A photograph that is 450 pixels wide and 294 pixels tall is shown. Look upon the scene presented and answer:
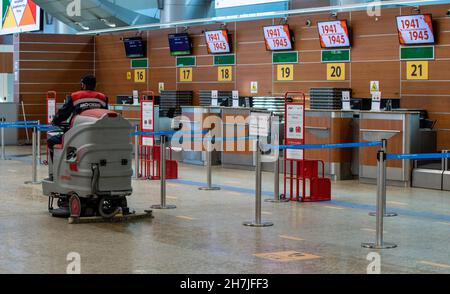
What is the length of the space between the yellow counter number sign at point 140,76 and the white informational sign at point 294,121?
1053 centimetres

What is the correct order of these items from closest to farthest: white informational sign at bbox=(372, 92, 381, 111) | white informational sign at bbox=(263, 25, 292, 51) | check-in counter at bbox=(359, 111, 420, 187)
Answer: check-in counter at bbox=(359, 111, 420, 187) → white informational sign at bbox=(372, 92, 381, 111) → white informational sign at bbox=(263, 25, 292, 51)

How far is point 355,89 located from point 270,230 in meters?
7.50

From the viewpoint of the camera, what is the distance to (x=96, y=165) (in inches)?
378

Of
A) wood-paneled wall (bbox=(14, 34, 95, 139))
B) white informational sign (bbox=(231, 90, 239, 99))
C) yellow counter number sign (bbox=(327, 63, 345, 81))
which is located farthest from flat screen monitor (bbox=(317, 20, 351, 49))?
wood-paneled wall (bbox=(14, 34, 95, 139))

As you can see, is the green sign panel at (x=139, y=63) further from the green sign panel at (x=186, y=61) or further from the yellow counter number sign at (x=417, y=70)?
the yellow counter number sign at (x=417, y=70)

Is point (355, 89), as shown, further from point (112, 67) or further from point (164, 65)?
point (112, 67)

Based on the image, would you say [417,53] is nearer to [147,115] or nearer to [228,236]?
[147,115]

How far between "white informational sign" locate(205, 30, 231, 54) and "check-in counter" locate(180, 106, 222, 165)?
84.5 inches

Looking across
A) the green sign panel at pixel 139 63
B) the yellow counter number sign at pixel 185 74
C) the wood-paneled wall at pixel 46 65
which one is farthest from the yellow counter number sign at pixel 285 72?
the wood-paneled wall at pixel 46 65

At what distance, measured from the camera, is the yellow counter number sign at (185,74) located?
67.9 feet

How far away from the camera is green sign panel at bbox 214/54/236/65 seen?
1930 centimetres

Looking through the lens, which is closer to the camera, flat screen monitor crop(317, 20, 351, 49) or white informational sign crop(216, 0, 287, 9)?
flat screen monitor crop(317, 20, 351, 49)

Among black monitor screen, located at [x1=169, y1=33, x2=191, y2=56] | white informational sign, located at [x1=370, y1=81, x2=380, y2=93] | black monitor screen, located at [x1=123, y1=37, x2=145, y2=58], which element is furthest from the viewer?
black monitor screen, located at [x1=123, y1=37, x2=145, y2=58]

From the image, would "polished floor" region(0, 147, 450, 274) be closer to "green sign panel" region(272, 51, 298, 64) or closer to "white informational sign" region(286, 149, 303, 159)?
"white informational sign" region(286, 149, 303, 159)
